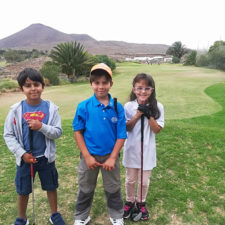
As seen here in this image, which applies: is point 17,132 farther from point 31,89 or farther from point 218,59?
point 218,59

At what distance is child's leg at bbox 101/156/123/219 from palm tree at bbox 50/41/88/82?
21.3 m

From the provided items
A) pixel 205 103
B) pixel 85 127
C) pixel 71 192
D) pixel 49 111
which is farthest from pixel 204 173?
pixel 205 103

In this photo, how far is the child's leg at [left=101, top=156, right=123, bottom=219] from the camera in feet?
7.43

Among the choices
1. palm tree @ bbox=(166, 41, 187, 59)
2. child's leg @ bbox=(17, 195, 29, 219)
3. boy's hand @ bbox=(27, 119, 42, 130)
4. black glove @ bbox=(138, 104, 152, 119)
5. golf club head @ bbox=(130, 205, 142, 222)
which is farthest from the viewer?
palm tree @ bbox=(166, 41, 187, 59)

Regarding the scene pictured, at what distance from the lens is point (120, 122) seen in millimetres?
2146

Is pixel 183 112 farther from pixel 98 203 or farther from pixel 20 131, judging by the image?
pixel 20 131

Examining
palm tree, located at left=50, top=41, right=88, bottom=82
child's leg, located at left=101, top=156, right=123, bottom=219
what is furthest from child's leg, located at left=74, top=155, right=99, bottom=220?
palm tree, located at left=50, top=41, right=88, bottom=82

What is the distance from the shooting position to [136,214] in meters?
2.52

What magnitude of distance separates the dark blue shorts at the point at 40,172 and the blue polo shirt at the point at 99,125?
1.54 feet

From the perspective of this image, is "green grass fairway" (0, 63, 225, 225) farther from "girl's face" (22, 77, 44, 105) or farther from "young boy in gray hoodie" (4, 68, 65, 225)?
"girl's face" (22, 77, 44, 105)

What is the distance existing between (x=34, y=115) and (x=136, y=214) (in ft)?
4.95

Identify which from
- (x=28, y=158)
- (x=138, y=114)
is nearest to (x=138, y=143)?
(x=138, y=114)

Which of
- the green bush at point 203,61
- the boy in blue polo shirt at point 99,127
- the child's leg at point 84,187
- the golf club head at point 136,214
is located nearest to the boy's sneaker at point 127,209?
the golf club head at point 136,214

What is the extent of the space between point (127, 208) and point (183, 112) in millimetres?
5570
